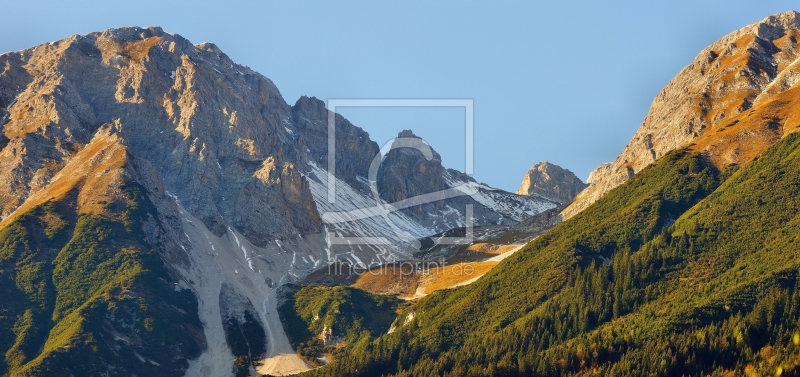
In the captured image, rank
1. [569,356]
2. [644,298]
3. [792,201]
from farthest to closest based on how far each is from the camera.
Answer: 1. [792,201]
2. [644,298]
3. [569,356]

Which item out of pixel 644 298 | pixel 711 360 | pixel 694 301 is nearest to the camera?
pixel 711 360

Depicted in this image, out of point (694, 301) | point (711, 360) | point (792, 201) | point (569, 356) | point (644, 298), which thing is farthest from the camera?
point (792, 201)

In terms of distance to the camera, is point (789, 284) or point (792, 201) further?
point (792, 201)

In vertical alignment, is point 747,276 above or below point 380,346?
above

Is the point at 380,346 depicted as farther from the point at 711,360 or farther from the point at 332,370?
the point at 711,360

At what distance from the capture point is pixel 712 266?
597 feet

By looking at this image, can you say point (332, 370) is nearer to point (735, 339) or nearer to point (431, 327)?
point (431, 327)

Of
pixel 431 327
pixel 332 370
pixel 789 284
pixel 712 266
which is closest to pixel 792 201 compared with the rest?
pixel 712 266

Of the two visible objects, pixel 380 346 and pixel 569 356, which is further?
pixel 380 346

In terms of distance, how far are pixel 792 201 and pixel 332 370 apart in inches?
3483

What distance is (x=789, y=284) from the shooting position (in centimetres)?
16175

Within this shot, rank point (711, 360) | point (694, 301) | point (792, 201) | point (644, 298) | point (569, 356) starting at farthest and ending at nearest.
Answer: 1. point (792, 201)
2. point (644, 298)
3. point (694, 301)
4. point (569, 356)
5. point (711, 360)

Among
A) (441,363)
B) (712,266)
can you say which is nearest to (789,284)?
(712,266)

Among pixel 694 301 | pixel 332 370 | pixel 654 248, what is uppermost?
pixel 654 248
